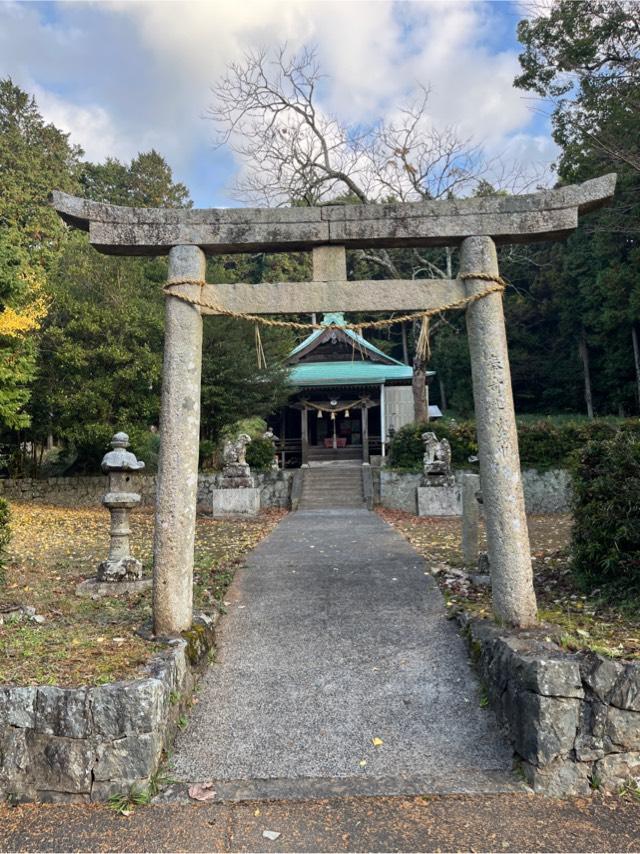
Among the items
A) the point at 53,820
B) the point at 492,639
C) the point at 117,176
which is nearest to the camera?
the point at 53,820

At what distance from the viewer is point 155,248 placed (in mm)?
4945

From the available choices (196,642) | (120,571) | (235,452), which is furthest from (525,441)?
(196,642)

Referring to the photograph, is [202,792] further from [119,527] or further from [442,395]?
[442,395]

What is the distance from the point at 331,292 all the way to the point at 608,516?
11.0ft

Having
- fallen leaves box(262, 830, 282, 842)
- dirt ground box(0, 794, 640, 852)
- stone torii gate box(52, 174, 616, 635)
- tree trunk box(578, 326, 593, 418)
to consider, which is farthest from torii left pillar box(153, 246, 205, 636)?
tree trunk box(578, 326, 593, 418)

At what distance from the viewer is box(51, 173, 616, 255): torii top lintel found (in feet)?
15.7

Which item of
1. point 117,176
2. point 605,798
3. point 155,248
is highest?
point 117,176

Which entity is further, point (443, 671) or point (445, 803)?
point (443, 671)

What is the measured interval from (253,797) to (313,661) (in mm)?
1675

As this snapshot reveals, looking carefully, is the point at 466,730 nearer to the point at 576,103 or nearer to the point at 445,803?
the point at 445,803

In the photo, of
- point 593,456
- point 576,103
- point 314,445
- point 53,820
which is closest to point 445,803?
point 53,820

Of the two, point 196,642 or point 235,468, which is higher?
point 235,468

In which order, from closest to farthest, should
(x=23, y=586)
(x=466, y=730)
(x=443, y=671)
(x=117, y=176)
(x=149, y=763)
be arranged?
1. (x=149, y=763)
2. (x=466, y=730)
3. (x=443, y=671)
4. (x=23, y=586)
5. (x=117, y=176)

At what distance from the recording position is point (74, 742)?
3.36 m
